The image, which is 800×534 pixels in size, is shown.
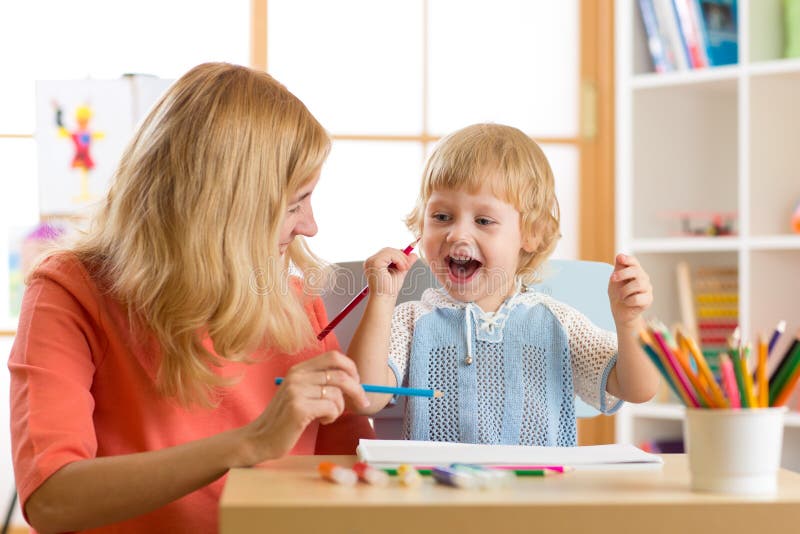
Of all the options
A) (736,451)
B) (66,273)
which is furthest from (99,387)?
(736,451)

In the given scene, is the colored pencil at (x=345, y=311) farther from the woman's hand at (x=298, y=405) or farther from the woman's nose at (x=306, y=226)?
the woman's hand at (x=298, y=405)

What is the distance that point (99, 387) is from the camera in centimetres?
113

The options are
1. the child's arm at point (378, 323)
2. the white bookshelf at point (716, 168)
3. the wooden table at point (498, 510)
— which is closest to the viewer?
the wooden table at point (498, 510)

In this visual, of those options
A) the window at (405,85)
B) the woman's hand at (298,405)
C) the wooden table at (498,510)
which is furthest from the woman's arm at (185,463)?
the window at (405,85)

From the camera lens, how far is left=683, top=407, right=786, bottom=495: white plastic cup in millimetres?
776

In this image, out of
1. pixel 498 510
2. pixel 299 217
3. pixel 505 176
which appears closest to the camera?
pixel 498 510

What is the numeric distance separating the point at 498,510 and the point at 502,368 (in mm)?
703

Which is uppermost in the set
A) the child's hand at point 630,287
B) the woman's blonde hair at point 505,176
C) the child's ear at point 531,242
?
the woman's blonde hair at point 505,176

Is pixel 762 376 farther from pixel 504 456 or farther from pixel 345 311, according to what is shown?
pixel 345 311

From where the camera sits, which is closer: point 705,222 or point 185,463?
point 185,463

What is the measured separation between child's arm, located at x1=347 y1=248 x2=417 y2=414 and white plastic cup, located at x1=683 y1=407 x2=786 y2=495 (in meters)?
0.56

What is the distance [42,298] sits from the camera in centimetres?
110

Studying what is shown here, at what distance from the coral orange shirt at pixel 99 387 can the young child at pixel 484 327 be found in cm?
24

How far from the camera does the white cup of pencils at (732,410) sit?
0.78 metres
